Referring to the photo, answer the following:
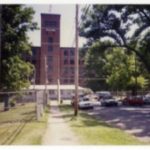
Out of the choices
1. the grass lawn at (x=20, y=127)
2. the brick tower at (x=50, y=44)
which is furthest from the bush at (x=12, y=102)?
the brick tower at (x=50, y=44)

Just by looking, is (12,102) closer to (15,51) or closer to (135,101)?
(15,51)

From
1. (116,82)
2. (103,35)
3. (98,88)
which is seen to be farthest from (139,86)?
(98,88)

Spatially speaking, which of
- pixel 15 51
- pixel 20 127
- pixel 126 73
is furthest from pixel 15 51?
pixel 126 73

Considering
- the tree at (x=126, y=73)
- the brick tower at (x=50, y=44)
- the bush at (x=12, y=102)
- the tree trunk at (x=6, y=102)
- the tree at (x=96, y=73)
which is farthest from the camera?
the tree at (x=96, y=73)

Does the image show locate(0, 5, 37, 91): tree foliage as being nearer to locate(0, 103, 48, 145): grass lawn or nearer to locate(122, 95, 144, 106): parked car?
locate(0, 103, 48, 145): grass lawn

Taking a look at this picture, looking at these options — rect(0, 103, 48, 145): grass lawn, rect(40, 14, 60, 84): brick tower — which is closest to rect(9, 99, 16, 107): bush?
rect(0, 103, 48, 145): grass lawn

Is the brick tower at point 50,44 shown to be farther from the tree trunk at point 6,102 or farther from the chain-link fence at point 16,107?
the tree trunk at point 6,102

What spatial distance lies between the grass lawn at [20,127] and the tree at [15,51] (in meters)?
0.91

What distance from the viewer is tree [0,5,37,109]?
693 inches

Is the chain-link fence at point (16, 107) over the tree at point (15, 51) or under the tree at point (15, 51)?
under

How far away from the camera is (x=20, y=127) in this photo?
1512 centimetres

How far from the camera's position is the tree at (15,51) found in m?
17.6

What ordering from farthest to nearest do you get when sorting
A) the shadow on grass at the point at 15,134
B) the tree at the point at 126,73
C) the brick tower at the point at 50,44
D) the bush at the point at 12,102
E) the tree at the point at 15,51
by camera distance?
the tree at the point at 126,73 < the bush at the point at 12,102 < the tree at the point at 15,51 < the brick tower at the point at 50,44 < the shadow on grass at the point at 15,134

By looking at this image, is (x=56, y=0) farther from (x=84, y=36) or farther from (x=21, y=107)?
(x=84, y=36)
